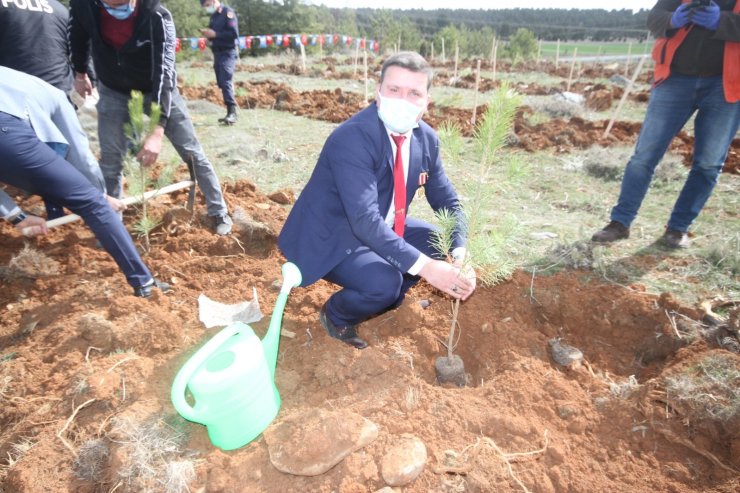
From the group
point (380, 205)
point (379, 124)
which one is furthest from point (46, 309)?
point (379, 124)

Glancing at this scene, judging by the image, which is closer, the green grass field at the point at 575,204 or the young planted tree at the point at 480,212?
the young planted tree at the point at 480,212

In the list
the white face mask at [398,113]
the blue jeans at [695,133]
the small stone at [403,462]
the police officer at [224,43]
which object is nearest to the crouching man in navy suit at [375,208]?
the white face mask at [398,113]

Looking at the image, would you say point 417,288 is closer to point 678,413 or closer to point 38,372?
point 678,413

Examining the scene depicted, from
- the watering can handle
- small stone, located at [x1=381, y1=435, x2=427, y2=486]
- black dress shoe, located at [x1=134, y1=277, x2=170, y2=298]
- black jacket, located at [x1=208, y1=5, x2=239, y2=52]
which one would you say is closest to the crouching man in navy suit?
small stone, located at [x1=381, y1=435, x2=427, y2=486]

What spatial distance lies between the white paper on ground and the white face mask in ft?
4.21

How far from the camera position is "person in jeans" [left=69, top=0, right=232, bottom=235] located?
2682 mm

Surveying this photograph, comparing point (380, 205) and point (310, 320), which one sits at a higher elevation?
point (380, 205)

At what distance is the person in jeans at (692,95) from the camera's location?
2.71 meters

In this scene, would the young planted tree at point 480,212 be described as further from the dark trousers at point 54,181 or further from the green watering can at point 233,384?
the dark trousers at point 54,181

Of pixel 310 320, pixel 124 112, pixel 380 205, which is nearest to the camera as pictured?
pixel 380 205

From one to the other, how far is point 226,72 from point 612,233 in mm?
6636

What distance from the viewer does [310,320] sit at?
2404 mm

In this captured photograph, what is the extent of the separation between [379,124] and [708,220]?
349 cm

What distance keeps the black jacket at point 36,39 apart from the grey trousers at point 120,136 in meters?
0.30
